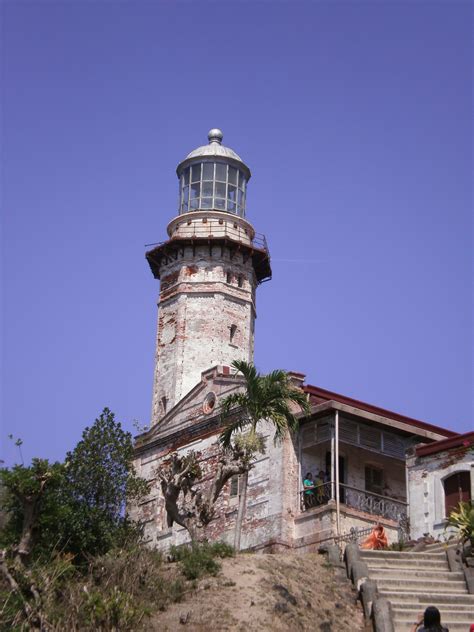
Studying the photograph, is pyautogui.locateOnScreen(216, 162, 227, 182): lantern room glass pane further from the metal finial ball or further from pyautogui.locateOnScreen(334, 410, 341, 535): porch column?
pyautogui.locateOnScreen(334, 410, 341, 535): porch column

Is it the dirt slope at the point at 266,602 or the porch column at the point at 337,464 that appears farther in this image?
the porch column at the point at 337,464

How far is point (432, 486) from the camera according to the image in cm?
3334

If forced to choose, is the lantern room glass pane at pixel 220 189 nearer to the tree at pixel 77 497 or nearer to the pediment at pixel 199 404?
the pediment at pixel 199 404

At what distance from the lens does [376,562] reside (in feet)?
87.9

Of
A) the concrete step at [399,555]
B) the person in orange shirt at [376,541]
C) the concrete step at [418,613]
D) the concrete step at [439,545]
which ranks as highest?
the person in orange shirt at [376,541]

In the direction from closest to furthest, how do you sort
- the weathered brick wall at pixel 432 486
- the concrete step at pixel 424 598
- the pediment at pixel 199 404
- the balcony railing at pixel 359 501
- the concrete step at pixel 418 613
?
the concrete step at pixel 418 613 → the concrete step at pixel 424 598 → the weathered brick wall at pixel 432 486 → the balcony railing at pixel 359 501 → the pediment at pixel 199 404

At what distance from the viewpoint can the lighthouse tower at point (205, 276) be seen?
4434 cm

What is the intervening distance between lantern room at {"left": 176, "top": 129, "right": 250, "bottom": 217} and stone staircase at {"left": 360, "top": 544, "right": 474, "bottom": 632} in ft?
78.0

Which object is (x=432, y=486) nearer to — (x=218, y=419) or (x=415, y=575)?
(x=415, y=575)

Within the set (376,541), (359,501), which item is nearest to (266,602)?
(376,541)

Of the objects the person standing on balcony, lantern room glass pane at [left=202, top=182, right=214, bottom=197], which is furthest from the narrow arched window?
lantern room glass pane at [left=202, top=182, right=214, bottom=197]

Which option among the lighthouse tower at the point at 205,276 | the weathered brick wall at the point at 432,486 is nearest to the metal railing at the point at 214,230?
the lighthouse tower at the point at 205,276

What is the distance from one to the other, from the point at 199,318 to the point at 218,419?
696 cm

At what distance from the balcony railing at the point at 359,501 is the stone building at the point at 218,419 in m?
0.04
